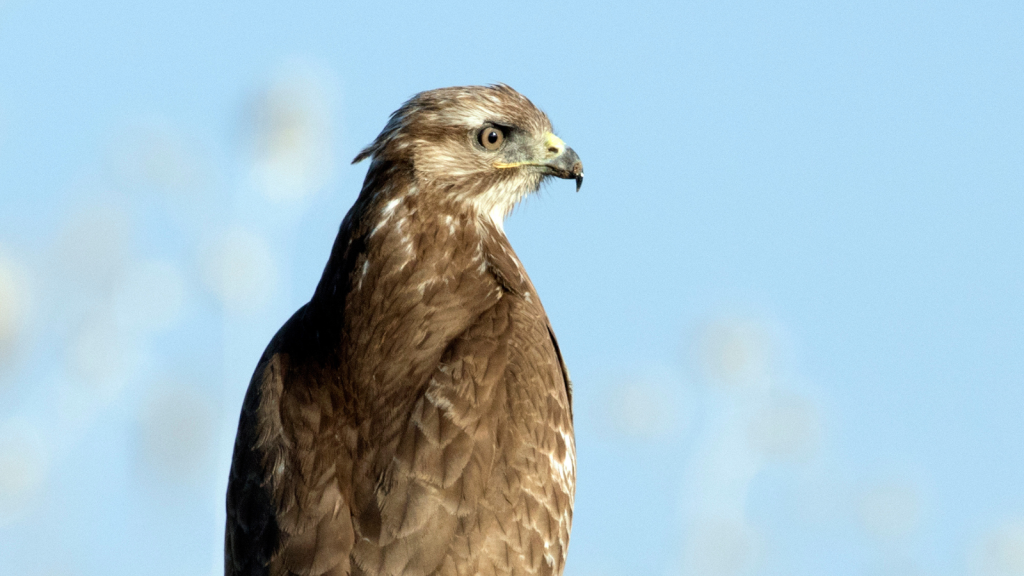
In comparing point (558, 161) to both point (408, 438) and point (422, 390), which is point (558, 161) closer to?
point (422, 390)

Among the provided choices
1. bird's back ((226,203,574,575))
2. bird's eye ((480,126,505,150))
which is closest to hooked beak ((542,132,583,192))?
bird's eye ((480,126,505,150))

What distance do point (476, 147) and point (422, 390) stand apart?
4.69 feet

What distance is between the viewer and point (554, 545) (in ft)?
23.0

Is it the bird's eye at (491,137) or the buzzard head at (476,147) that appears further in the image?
the bird's eye at (491,137)

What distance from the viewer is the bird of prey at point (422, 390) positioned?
6500mm

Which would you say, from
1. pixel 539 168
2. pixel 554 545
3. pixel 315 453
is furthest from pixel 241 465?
pixel 539 168

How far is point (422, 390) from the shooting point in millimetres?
6816

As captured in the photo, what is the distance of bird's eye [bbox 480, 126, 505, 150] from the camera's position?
7773 millimetres

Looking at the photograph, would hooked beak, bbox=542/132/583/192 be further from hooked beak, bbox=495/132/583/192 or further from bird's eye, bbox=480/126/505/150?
bird's eye, bbox=480/126/505/150

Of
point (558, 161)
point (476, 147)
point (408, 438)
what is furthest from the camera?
point (558, 161)

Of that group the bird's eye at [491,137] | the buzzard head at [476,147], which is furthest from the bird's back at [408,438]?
the bird's eye at [491,137]

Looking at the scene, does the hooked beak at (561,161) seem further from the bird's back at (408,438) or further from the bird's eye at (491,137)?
the bird's back at (408,438)

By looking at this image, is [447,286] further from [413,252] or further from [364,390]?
[364,390]

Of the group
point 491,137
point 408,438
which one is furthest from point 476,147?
point 408,438
